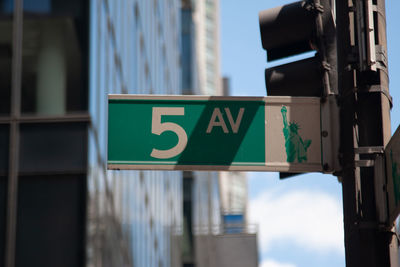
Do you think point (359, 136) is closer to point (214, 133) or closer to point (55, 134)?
point (214, 133)

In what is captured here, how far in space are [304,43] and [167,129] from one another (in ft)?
3.26

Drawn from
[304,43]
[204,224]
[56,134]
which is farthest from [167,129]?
[204,224]

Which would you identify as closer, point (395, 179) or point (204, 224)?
point (395, 179)

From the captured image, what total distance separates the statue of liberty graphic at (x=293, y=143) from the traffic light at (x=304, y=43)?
0.79 feet

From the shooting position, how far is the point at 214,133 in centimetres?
461

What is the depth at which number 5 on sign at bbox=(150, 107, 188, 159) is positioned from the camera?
4.54m

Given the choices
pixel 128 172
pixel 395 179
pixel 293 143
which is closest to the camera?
pixel 395 179

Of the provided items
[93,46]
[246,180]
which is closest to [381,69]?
[93,46]

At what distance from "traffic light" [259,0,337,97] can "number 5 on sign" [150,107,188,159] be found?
0.66 m

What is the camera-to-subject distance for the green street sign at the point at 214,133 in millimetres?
4535

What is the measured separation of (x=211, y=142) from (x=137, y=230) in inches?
546

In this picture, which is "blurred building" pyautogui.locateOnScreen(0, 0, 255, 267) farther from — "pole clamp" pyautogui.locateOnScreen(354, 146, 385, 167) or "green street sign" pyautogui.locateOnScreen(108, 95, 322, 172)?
"pole clamp" pyautogui.locateOnScreen(354, 146, 385, 167)

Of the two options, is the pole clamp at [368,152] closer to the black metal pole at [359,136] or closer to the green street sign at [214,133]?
the black metal pole at [359,136]

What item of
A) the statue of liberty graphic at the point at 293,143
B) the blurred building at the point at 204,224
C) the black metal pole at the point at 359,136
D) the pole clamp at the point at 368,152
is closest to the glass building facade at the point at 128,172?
the blurred building at the point at 204,224
